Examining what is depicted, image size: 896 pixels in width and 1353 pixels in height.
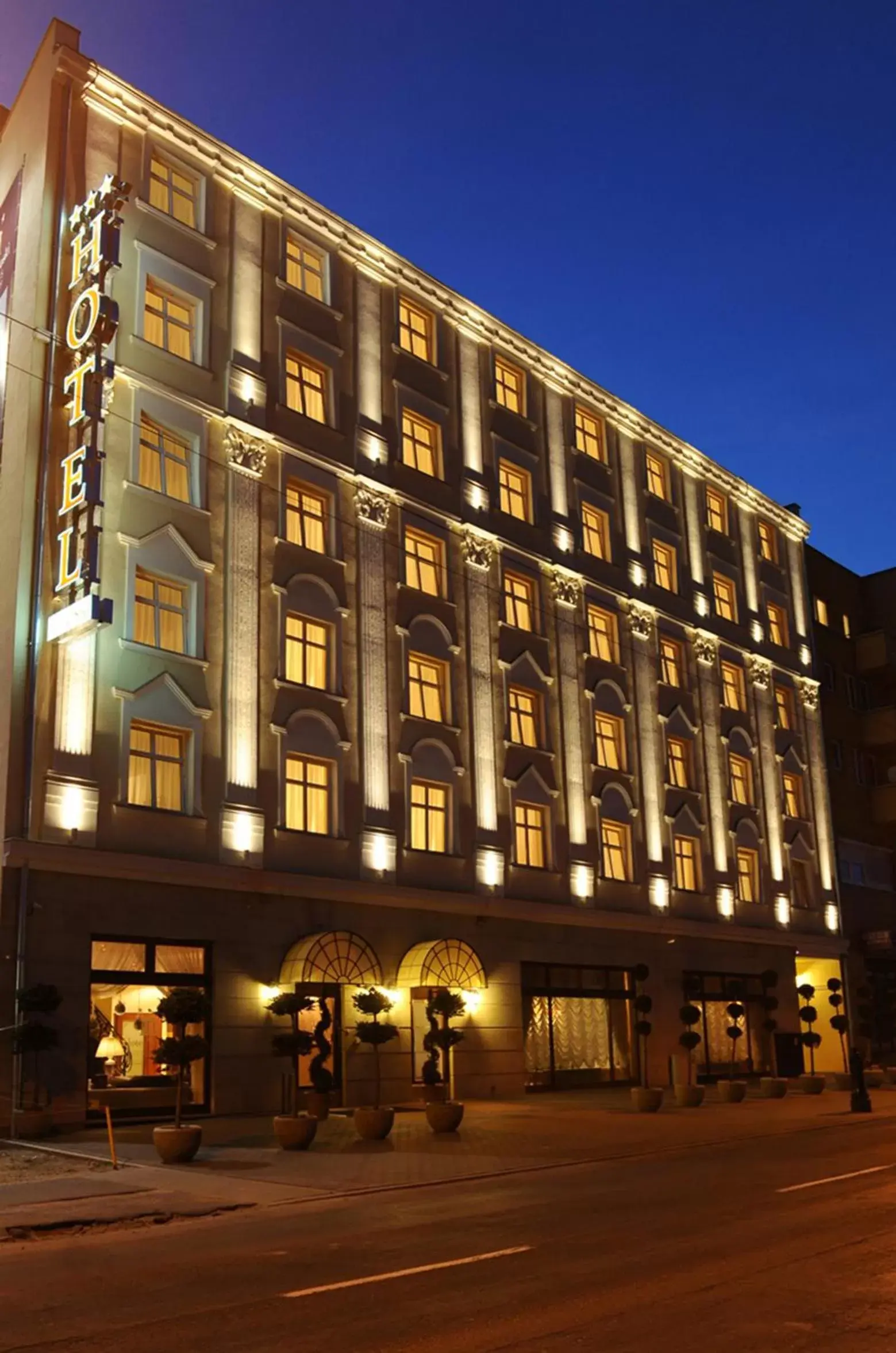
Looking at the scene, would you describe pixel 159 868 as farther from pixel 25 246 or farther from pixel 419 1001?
pixel 25 246

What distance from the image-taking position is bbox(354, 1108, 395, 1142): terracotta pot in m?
23.3

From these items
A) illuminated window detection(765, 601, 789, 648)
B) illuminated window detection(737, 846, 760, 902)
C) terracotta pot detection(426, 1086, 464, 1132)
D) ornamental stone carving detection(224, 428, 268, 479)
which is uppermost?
illuminated window detection(765, 601, 789, 648)

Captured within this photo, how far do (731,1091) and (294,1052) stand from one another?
1257 cm

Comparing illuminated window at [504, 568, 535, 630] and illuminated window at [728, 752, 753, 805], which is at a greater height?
illuminated window at [504, 568, 535, 630]

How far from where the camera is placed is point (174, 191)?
1266 inches

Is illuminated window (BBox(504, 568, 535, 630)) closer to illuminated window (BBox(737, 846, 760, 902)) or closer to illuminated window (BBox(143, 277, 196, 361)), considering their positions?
illuminated window (BBox(143, 277, 196, 361))

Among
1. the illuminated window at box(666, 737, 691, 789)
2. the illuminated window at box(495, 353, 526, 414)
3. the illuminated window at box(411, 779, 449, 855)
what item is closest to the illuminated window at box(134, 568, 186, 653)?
the illuminated window at box(411, 779, 449, 855)

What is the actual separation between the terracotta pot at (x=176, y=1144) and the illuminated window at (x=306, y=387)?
1904 cm

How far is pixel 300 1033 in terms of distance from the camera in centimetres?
2719

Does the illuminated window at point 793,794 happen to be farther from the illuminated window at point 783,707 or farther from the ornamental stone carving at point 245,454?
the ornamental stone carving at point 245,454

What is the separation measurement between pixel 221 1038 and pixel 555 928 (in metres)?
12.1

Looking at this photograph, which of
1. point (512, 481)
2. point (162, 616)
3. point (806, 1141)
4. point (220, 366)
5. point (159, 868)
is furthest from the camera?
point (512, 481)

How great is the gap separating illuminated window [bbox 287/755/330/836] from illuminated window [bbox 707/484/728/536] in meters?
23.4

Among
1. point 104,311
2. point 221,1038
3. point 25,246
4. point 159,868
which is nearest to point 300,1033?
point 221,1038
